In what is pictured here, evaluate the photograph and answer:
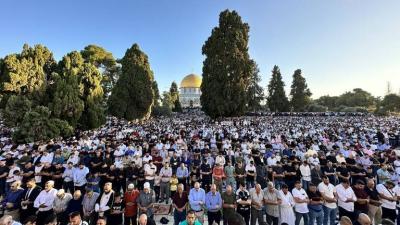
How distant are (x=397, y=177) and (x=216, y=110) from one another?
70.5 ft

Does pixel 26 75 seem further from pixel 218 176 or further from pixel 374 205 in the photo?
pixel 374 205

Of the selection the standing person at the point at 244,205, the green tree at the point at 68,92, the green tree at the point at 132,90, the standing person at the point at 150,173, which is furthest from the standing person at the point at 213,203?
the green tree at the point at 132,90

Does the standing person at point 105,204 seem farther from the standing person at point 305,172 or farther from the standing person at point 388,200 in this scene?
the standing person at point 388,200

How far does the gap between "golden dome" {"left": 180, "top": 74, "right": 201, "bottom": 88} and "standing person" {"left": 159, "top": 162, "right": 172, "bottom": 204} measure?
289 feet

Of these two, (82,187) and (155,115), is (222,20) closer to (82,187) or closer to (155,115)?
(155,115)

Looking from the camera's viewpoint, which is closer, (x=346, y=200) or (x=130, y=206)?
(x=346, y=200)

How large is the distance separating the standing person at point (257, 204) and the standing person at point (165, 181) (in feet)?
9.44

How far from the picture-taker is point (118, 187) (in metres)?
8.20

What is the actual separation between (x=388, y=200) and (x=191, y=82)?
91.5 meters

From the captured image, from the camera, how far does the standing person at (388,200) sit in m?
5.92

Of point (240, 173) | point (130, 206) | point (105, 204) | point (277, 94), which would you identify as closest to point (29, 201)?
point (105, 204)

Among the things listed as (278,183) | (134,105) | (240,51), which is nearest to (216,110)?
(240,51)

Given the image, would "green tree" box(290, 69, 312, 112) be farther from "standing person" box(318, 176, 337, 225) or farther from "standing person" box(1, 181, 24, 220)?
"standing person" box(1, 181, 24, 220)

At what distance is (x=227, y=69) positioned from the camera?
2859cm
